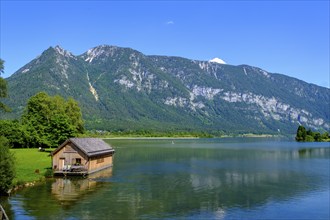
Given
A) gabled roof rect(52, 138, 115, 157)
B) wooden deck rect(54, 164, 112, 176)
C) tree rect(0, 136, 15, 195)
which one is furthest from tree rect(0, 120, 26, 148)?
tree rect(0, 136, 15, 195)

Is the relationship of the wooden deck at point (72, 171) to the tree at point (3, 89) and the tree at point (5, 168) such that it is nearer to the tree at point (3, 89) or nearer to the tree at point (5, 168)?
the tree at point (3, 89)

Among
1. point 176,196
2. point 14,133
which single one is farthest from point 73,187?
point 14,133

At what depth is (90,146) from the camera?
79.1m

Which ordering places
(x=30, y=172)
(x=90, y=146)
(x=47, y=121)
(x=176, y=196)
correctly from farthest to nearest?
(x=47, y=121) → (x=90, y=146) → (x=30, y=172) → (x=176, y=196)

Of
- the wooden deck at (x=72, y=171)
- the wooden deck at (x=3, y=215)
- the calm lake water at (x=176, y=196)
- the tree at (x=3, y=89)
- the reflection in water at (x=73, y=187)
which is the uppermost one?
the tree at (x=3, y=89)

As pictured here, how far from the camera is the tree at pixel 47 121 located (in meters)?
112

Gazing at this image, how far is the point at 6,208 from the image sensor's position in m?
44.2

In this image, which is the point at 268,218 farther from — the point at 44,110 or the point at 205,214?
the point at 44,110

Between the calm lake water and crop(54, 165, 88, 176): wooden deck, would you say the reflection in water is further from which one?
crop(54, 165, 88, 176): wooden deck

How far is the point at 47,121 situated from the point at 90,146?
58.1 meters

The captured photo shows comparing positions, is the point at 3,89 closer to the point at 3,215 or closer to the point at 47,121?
the point at 3,215


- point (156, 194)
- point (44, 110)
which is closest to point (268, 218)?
point (156, 194)

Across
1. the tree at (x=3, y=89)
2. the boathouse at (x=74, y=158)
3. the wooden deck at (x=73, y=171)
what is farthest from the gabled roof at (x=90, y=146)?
the tree at (x=3, y=89)

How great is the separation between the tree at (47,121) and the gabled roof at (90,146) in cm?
2709
